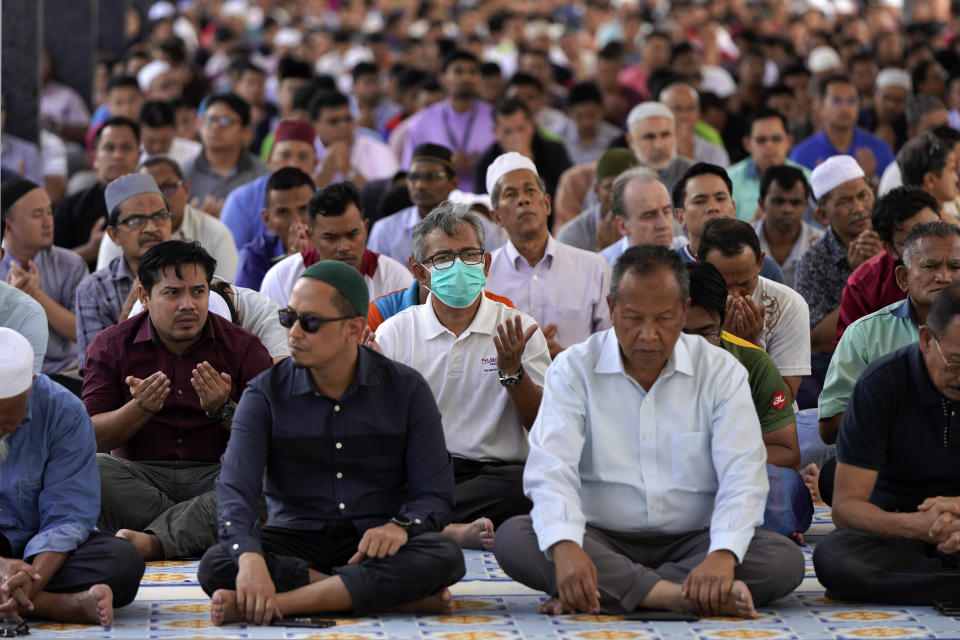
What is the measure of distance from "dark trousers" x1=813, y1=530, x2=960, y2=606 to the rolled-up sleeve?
207cm

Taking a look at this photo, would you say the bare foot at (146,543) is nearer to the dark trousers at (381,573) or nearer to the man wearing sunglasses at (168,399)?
the man wearing sunglasses at (168,399)

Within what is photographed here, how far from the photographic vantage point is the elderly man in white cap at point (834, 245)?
21.6 ft

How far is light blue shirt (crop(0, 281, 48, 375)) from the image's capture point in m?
5.48

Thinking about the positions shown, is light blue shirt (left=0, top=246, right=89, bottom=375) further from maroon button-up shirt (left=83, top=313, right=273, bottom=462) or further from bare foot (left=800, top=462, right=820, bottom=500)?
bare foot (left=800, top=462, right=820, bottom=500)

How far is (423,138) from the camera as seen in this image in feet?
35.0

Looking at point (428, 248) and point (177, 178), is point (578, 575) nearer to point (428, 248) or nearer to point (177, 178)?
point (428, 248)

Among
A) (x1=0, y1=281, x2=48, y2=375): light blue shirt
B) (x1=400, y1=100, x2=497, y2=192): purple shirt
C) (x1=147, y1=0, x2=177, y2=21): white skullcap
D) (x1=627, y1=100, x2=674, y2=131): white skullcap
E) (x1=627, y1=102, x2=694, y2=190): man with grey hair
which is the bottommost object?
(x1=0, y1=281, x2=48, y2=375): light blue shirt

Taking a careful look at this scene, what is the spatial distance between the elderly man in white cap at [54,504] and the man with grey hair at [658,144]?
15.1 feet

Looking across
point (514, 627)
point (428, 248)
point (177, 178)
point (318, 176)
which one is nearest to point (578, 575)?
point (514, 627)

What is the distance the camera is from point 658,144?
835cm

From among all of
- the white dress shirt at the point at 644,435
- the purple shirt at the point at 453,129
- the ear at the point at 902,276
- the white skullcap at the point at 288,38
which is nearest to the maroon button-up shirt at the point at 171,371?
the white dress shirt at the point at 644,435

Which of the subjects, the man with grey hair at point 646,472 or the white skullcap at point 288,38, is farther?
the white skullcap at point 288,38

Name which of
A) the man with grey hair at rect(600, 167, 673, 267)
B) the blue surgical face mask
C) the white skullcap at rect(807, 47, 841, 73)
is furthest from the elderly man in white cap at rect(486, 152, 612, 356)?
the white skullcap at rect(807, 47, 841, 73)

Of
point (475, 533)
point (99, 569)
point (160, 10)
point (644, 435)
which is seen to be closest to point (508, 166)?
point (475, 533)
